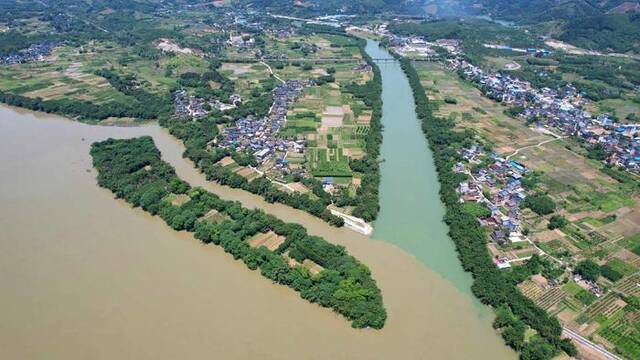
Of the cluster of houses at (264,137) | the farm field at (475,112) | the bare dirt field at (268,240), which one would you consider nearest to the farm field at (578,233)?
the farm field at (475,112)

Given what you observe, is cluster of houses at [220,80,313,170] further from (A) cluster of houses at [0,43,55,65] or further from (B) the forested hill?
(B) the forested hill

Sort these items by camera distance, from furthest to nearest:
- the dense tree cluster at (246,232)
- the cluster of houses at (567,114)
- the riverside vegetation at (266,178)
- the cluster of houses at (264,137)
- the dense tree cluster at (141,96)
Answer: the dense tree cluster at (141,96)
the cluster of houses at (567,114)
the cluster of houses at (264,137)
the riverside vegetation at (266,178)
the dense tree cluster at (246,232)

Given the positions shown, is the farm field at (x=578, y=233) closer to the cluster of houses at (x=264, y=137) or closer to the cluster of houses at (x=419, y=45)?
the cluster of houses at (x=264, y=137)

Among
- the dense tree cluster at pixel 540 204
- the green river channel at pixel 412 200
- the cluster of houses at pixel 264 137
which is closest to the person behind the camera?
the green river channel at pixel 412 200

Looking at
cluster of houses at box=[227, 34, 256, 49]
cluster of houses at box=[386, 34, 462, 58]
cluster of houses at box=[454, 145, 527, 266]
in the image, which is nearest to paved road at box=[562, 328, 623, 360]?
cluster of houses at box=[454, 145, 527, 266]

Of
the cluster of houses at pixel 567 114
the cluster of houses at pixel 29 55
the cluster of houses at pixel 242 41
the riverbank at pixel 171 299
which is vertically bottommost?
the cluster of houses at pixel 29 55

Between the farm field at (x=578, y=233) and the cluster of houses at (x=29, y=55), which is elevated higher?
the farm field at (x=578, y=233)
